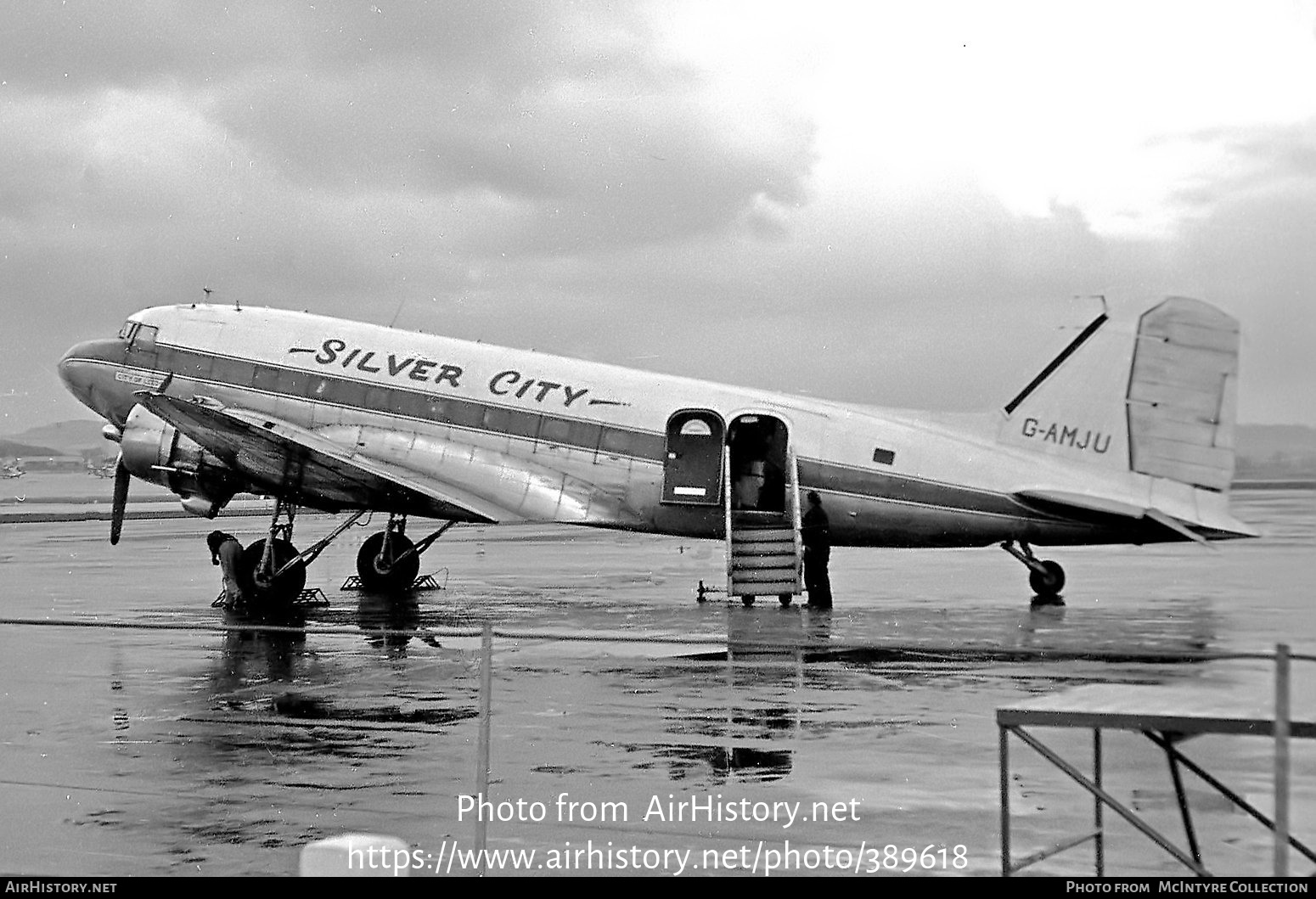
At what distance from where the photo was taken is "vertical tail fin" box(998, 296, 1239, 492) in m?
20.5

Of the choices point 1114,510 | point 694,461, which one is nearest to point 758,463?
point 694,461

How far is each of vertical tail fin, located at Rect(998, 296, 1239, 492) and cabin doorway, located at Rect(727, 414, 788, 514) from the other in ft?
11.8

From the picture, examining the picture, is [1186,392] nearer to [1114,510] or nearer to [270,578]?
[1114,510]

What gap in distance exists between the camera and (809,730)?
11.7 m

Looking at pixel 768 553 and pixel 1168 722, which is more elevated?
pixel 768 553

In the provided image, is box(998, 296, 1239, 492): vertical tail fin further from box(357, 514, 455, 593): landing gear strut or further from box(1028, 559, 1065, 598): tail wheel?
box(357, 514, 455, 593): landing gear strut

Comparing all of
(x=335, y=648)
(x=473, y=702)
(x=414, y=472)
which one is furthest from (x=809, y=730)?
(x=414, y=472)

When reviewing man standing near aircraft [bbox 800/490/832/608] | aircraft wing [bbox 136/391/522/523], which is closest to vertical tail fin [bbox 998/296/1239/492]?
man standing near aircraft [bbox 800/490/832/608]

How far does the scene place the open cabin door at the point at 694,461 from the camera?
22.7 metres

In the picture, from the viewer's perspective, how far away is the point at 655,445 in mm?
22859

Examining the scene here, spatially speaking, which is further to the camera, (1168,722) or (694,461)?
(694,461)

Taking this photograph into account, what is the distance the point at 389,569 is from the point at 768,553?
22.6 feet

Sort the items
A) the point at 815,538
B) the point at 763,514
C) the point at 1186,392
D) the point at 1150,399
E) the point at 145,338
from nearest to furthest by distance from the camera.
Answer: the point at 1186,392
the point at 1150,399
the point at 815,538
the point at 763,514
the point at 145,338

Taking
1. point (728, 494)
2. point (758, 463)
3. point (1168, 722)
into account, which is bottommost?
point (1168, 722)
